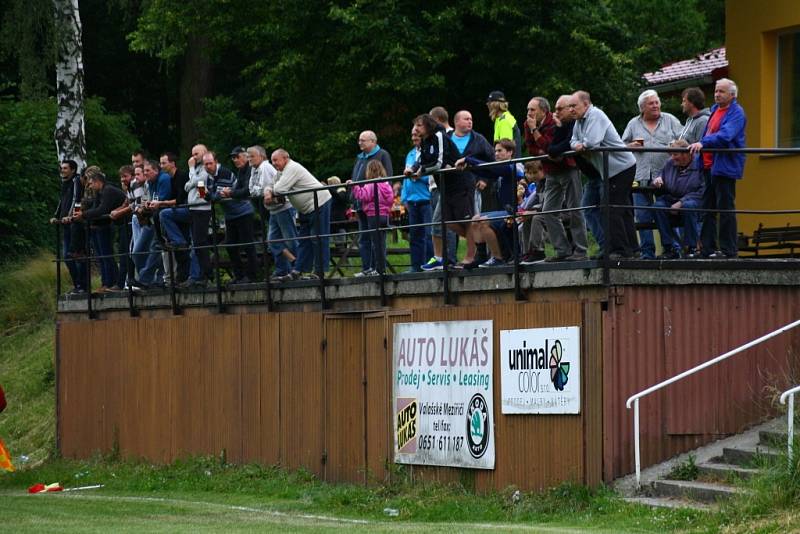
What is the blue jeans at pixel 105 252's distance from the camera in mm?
23500

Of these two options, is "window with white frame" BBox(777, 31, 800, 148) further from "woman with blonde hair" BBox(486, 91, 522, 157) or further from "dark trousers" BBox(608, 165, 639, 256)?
"dark trousers" BBox(608, 165, 639, 256)

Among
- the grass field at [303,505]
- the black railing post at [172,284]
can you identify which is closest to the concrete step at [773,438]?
the grass field at [303,505]

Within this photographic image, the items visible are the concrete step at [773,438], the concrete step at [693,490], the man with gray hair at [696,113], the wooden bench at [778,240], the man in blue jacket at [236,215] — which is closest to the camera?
the concrete step at [693,490]

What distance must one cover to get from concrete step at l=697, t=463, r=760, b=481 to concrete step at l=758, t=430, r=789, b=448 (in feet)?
1.25

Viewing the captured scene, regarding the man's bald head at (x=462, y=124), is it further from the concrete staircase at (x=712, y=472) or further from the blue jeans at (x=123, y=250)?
the blue jeans at (x=123, y=250)

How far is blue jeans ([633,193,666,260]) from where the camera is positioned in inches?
620

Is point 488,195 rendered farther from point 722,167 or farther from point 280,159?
point 280,159

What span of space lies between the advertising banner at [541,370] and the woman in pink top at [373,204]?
2.58 metres

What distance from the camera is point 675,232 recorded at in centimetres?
1584

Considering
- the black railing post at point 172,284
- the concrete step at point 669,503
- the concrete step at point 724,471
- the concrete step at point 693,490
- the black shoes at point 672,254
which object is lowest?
the concrete step at point 669,503

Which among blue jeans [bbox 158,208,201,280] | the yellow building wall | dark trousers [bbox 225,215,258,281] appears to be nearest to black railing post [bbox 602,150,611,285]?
the yellow building wall

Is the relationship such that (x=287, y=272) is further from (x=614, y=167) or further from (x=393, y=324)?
(x=614, y=167)

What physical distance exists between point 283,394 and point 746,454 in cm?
710

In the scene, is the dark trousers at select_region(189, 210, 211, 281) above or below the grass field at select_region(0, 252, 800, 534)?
above
